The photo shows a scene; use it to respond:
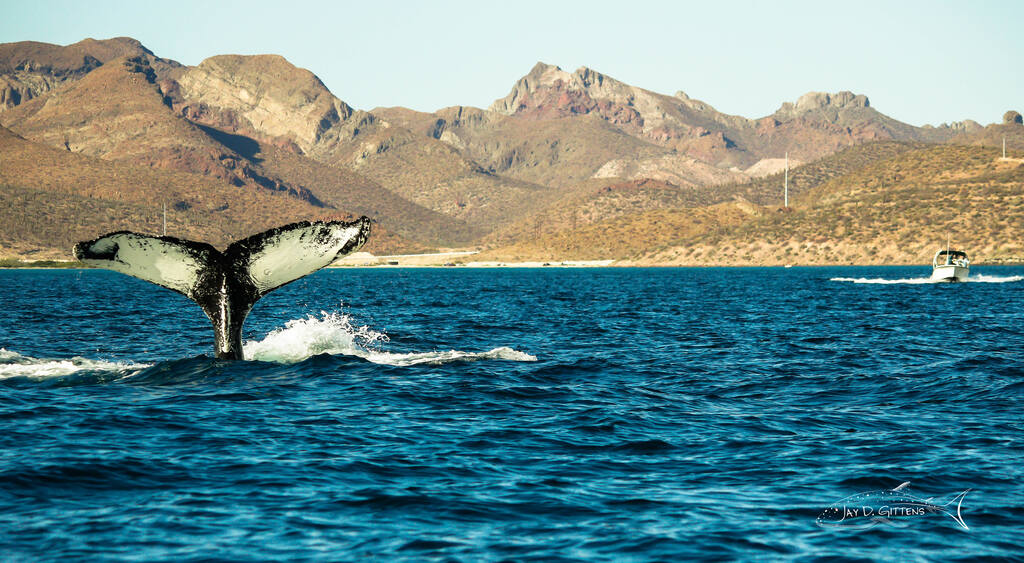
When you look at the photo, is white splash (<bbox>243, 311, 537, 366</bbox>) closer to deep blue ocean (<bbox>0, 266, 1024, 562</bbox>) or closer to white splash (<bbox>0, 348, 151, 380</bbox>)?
deep blue ocean (<bbox>0, 266, 1024, 562</bbox>)

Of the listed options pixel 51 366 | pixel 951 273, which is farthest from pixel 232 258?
pixel 951 273

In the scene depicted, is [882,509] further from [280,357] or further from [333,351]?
[333,351]

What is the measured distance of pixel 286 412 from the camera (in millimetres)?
15734

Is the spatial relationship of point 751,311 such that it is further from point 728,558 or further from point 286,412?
point 728,558

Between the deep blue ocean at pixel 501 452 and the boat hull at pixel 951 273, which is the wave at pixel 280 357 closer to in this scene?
the deep blue ocean at pixel 501 452

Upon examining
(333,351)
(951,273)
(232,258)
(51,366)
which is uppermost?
(232,258)

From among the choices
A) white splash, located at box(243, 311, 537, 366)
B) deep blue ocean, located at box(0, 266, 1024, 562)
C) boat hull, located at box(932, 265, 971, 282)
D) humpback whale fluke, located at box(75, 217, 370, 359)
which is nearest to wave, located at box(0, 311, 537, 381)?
white splash, located at box(243, 311, 537, 366)

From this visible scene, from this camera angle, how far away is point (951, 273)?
95.2 m

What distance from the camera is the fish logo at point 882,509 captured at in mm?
9602

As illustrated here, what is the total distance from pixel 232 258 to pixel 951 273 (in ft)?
305

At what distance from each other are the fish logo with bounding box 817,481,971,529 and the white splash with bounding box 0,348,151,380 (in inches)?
625

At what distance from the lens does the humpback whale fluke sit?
15031 mm

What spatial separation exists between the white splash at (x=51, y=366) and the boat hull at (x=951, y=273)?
293 ft

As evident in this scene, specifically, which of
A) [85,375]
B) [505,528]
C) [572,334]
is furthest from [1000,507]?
[572,334]
